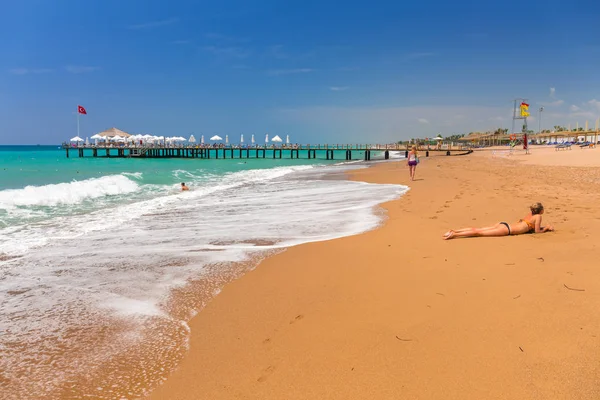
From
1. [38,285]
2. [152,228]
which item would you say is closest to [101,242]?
[152,228]

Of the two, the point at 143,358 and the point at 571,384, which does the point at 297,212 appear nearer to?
the point at 143,358

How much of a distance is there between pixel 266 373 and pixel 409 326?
122 cm

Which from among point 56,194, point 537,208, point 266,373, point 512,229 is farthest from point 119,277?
point 56,194

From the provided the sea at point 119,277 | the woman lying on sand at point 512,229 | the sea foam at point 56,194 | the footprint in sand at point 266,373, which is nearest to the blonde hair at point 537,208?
the woman lying on sand at point 512,229

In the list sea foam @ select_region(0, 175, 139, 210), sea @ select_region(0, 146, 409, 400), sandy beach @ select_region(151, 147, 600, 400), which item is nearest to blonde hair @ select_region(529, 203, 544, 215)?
sandy beach @ select_region(151, 147, 600, 400)

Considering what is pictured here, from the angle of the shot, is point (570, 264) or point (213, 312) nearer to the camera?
point (213, 312)

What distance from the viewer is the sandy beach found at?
2445 millimetres

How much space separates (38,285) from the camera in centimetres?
472

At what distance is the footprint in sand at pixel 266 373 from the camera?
261cm

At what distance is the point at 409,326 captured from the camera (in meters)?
3.18

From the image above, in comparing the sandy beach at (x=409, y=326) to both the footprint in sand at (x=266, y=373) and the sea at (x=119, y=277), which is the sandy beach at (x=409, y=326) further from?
the sea at (x=119, y=277)

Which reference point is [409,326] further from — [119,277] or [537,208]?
[537,208]

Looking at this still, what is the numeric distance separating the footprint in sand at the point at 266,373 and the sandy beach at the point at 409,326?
0.5 inches

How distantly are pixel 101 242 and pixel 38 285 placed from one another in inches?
91.4
